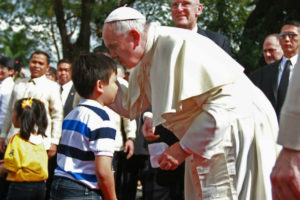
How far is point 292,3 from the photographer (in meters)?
12.9

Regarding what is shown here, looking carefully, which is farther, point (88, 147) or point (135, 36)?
point (88, 147)

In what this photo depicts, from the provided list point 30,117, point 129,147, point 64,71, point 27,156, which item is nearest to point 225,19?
point 64,71

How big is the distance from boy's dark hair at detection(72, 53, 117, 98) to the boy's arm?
523 millimetres

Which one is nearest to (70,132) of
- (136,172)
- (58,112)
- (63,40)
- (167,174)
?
(167,174)

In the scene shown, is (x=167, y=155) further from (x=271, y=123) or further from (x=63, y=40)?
(x=63, y=40)

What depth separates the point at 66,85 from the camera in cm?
768

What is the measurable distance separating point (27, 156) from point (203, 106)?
106 inches

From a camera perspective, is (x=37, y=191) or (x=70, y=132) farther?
(x=37, y=191)

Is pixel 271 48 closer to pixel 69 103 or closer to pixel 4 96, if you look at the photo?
pixel 69 103

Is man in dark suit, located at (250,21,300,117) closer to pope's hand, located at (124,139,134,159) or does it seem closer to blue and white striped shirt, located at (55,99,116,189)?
pope's hand, located at (124,139,134,159)

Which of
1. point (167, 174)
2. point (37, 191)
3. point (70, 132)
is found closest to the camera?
point (70, 132)

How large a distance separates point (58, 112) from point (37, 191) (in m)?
1.94

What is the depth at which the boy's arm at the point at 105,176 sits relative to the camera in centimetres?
324

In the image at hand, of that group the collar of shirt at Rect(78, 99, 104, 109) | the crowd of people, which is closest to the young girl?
the crowd of people
